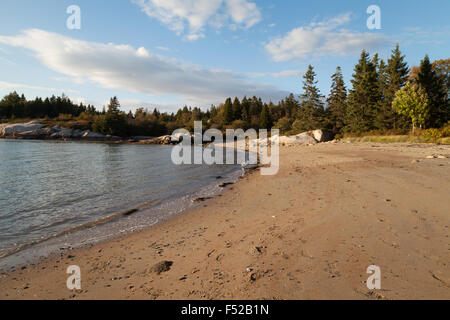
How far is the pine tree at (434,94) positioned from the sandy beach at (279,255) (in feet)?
109

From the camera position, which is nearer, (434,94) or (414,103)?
(414,103)

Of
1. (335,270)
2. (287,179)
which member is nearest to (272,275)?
(335,270)

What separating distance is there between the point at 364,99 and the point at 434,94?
9.12 meters

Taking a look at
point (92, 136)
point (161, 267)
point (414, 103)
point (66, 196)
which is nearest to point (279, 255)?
point (161, 267)

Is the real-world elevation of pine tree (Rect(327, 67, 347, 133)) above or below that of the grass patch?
above

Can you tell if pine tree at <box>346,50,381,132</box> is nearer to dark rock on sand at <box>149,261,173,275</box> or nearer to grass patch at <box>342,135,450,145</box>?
grass patch at <box>342,135,450,145</box>

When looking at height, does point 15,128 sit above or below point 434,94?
below

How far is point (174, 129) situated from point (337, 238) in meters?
91.1

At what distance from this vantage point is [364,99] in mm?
39031

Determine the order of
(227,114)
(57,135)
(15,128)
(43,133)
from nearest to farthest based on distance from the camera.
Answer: (15,128), (43,133), (57,135), (227,114)

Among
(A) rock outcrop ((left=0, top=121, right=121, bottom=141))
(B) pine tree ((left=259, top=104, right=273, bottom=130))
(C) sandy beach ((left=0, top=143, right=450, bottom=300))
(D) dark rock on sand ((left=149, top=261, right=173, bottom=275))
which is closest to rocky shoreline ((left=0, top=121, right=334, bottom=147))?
(A) rock outcrop ((left=0, top=121, right=121, bottom=141))

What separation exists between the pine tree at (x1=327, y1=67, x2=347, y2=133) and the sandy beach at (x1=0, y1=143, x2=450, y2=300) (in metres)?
41.7

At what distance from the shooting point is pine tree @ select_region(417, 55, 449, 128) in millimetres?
31188

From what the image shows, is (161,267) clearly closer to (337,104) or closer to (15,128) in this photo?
(337,104)
